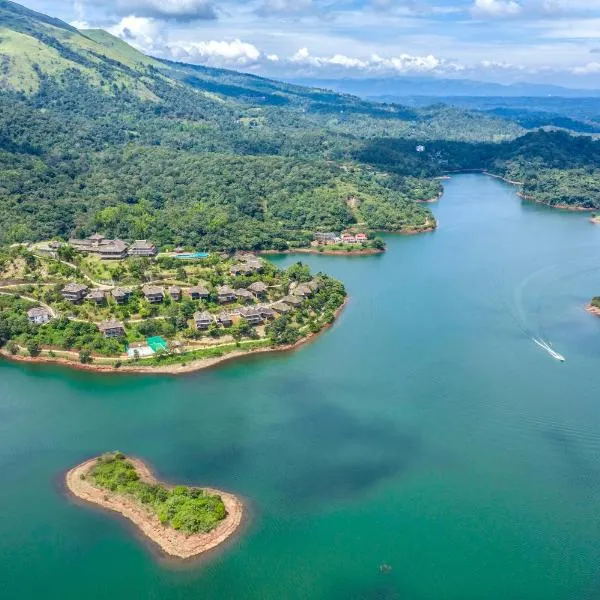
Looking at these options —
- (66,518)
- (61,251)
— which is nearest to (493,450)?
(66,518)

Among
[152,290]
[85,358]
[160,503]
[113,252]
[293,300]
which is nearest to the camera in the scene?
[160,503]

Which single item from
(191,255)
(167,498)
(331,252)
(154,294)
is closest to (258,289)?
(154,294)

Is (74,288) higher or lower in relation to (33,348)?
higher

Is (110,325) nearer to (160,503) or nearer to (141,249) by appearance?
(141,249)

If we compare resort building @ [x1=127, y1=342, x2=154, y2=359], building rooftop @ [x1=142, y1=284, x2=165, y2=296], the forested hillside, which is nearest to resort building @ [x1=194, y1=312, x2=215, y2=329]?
resort building @ [x1=127, y1=342, x2=154, y2=359]

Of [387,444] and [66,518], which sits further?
[387,444]

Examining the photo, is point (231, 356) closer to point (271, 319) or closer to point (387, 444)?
point (271, 319)

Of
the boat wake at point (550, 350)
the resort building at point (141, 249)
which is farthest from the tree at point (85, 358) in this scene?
the boat wake at point (550, 350)
